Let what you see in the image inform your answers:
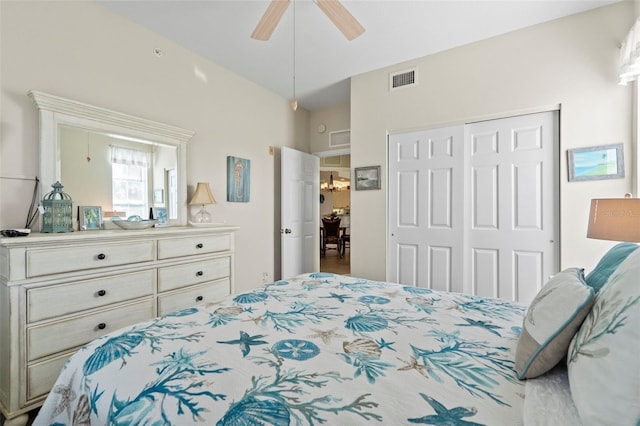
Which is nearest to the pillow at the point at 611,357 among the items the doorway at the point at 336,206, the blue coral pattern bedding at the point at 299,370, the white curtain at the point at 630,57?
the blue coral pattern bedding at the point at 299,370

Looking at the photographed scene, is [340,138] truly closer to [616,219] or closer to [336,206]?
[616,219]

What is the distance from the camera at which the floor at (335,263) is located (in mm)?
5916

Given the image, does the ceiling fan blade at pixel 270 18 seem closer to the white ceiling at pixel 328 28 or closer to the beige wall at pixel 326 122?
the white ceiling at pixel 328 28

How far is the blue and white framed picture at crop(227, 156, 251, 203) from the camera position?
3479 millimetres

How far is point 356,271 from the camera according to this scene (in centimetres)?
372

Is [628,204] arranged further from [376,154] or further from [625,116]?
[376,154]

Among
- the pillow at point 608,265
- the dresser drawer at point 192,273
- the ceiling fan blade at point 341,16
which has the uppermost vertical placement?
the ceiling fan blade at point 341,16

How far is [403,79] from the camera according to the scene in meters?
3.40

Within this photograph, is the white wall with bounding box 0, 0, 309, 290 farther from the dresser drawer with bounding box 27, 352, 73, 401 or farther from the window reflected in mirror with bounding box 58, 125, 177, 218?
the dresser drawer with bounding box 27, 352, 73, 401

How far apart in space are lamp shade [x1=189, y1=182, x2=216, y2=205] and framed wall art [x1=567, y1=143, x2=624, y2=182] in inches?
134

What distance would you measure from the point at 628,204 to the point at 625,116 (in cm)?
126

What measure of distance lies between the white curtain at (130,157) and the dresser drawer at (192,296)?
1212 mm

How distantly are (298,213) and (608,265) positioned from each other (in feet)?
11.7

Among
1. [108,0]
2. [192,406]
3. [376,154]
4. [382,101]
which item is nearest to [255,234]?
[376,154]
